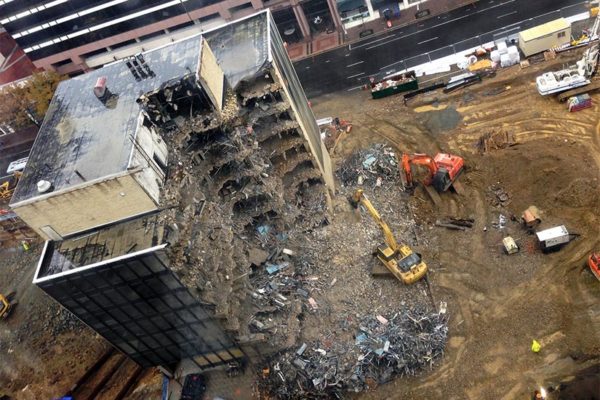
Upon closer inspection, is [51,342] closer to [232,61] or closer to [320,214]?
[320,214]

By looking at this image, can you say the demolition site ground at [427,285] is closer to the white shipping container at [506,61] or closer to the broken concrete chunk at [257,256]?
the broken concrete chunk at [257,256]

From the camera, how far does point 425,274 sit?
1981 inches

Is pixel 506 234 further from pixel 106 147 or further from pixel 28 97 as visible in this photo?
pixel 28 97

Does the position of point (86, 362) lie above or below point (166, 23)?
below

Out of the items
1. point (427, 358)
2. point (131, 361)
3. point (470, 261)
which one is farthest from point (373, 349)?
point (131, 361)

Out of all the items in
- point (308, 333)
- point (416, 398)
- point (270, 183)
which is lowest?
point (416, 398)

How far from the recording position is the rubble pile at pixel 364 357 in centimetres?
4525

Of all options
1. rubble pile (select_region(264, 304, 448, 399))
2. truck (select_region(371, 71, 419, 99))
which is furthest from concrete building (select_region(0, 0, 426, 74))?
rubble pile (select_region(264, 304, 448, 399))

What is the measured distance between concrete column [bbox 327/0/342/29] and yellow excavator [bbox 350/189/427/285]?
46479mm

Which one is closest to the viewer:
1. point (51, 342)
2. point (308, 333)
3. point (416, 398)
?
point (416, 398)

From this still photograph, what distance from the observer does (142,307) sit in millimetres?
41781

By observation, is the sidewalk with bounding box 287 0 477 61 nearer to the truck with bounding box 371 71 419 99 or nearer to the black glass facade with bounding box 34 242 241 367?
the truck with bounding box 371 71 419 99

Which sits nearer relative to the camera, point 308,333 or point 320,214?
point 308,333

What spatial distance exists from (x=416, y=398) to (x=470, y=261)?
14.6m
